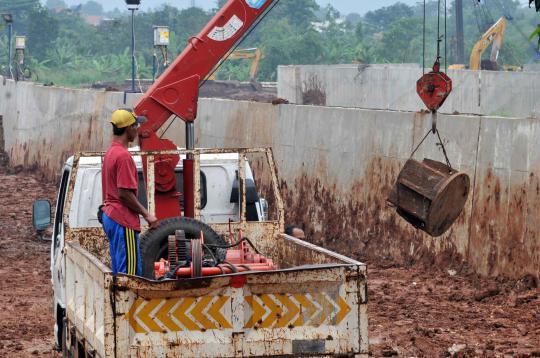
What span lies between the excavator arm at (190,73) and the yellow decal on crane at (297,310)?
462cm

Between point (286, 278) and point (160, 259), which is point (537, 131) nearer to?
point (160, 259)

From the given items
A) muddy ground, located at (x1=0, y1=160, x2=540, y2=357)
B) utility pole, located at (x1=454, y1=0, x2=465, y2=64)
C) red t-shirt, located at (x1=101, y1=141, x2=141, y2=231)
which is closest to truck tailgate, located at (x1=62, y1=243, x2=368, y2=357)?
red t-shirt, located at (x1=101, y1=141, x2=141, y2=231)

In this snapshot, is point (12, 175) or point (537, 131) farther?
point (12, 175)

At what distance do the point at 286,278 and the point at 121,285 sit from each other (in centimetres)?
97

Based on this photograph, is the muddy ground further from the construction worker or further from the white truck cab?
the construction worker

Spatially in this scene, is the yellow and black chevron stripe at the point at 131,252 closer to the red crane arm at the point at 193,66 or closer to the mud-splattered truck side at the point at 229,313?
the mud-splattered truck side at the point at 229,313

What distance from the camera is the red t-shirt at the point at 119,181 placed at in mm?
8625

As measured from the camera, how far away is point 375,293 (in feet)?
47.8

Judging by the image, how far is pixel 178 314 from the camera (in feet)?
24.6

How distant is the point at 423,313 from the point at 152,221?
5.00m

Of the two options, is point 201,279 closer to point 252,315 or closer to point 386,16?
point 252,315

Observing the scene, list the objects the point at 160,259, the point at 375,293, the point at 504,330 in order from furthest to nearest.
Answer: the point at 375,293 → the point at 504,330 → the point at 160,259

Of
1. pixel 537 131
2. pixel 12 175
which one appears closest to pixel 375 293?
pixel 537 131

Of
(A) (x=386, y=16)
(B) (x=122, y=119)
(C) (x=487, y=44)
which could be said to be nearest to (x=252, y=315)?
(B) (x=122, y=119)
